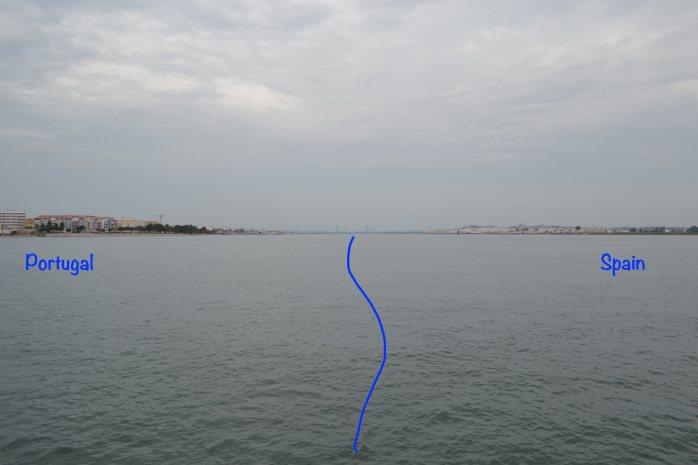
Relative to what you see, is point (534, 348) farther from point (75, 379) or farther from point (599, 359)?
point (75, 379)

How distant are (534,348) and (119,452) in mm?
25380

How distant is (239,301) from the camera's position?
52.5 metres

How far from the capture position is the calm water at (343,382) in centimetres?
1780

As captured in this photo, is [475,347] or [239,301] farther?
[239,301]

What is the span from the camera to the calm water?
17.8m

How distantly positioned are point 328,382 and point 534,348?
15.1m

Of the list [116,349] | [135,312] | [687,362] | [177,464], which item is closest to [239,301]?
[135,312]

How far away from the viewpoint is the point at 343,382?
81.8 ft

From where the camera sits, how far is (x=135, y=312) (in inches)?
1766

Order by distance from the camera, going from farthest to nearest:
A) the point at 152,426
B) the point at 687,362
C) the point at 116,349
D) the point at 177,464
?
the point at 116,349
the point at 687,362
the point at 152,426
the point at 177,464

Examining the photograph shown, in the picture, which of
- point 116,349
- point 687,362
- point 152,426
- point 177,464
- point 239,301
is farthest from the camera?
point 239,301

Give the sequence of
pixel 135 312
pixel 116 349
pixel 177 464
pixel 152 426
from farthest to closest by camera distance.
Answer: pixel 135 312 → pixel 116 349 → pixel 152 426 → pixel 177 464

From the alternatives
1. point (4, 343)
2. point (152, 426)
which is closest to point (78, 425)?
point (152, 426)

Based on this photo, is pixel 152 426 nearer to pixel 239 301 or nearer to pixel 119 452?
pixel 119 452
